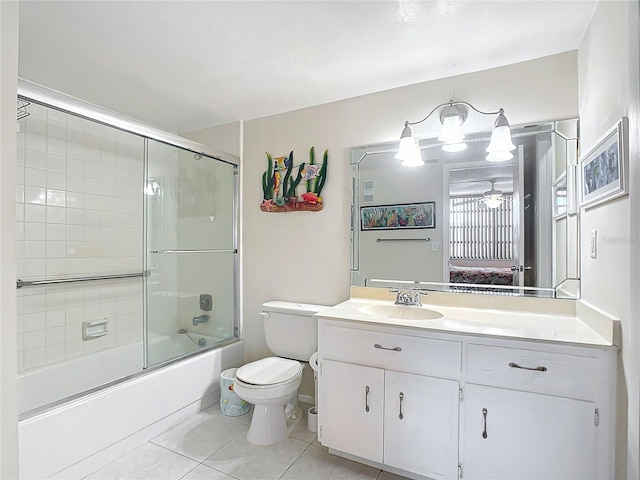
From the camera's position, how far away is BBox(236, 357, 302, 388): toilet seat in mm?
1993

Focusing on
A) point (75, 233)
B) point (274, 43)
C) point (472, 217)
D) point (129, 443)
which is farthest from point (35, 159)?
point (472, 217)

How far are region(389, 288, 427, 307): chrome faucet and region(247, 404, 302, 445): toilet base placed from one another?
3.27 ft

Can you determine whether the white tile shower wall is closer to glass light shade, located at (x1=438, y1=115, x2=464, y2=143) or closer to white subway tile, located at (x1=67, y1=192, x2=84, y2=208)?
white subway tile, located at (x1=67, y1=192, x2=84, y2=208)

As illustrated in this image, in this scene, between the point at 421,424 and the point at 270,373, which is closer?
the point at 421,424

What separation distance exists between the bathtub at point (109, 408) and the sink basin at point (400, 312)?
1276 mm

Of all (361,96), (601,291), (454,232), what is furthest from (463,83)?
(601,291)

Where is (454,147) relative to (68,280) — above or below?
above

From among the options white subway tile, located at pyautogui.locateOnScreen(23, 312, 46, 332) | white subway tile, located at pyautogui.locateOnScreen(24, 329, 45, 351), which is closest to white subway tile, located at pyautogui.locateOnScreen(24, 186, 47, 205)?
white subway tile, located at pyautogui.locateOnScreen(23, 312, 46, 332)

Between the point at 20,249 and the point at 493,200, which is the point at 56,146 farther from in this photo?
the point at 493,200

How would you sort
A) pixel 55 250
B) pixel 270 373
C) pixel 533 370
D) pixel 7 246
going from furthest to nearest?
pixel 55 250 → pixel 270 373 → pixel 533 370 → pixel 7 246

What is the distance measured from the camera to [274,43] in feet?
5.66

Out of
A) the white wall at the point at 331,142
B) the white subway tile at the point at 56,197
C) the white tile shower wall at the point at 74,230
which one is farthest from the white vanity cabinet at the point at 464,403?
the white subway tile at the point at 56,197

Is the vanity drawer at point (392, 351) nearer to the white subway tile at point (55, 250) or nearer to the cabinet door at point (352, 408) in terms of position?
the cabinet door at point (352, 408)

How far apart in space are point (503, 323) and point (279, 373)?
131 centimetres
